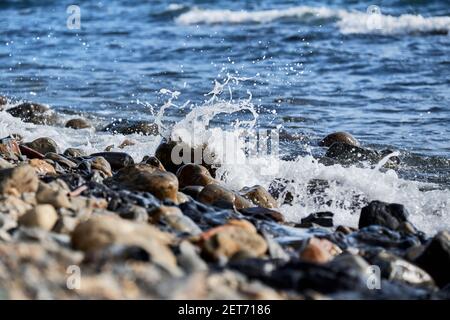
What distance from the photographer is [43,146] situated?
775 cm

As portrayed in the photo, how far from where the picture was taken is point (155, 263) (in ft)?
11.8

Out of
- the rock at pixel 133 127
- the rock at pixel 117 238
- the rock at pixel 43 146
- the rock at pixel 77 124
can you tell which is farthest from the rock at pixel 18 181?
the rock at pixel 77 124

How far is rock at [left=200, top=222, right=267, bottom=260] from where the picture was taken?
405 centimetres

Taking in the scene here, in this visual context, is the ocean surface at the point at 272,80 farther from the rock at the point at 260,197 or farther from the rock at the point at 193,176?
the rock at the point at 193,176

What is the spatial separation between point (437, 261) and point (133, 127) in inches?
208

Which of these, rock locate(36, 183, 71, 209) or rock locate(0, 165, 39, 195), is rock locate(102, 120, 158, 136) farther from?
rock locate(36, 183, 71, 209)

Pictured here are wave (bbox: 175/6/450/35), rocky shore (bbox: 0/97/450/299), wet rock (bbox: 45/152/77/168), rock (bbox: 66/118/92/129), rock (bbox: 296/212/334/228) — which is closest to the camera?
rocky shore (bbox: 0/97/450/299)

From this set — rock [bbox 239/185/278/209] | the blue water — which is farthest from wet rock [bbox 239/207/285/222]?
the blue water

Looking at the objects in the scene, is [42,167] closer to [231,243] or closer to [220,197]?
[220,197]

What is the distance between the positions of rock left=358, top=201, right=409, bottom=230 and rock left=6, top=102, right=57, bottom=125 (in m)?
5.11

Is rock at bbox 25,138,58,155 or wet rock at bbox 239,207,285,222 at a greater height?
wet rock at bbox 239,207,285,222

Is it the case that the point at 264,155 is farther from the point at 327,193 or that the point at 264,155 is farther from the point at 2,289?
the point at 2,289

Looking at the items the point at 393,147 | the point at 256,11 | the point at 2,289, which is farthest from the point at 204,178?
the point at 256,11
